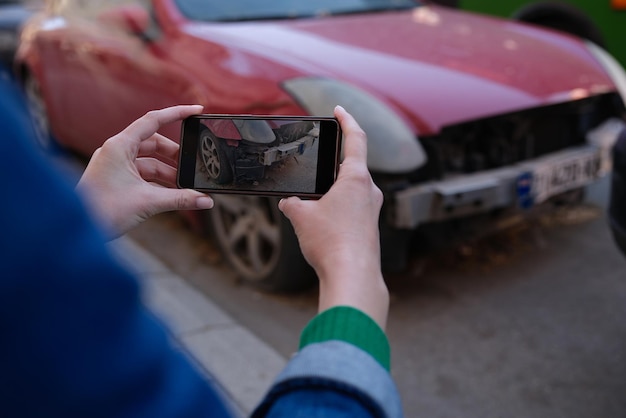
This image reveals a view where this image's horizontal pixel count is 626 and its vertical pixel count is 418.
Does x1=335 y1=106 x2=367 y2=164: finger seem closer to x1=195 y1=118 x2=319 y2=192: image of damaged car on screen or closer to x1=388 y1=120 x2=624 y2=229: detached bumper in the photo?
x1=195 y1=118 x2=319 y2=192: image of damaged car on screen

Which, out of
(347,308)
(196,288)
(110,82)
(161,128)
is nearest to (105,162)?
(161,128)

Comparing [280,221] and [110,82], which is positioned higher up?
[110,82]

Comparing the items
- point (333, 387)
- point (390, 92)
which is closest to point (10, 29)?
point (390, 92)

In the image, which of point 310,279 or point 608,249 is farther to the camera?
point 608,249

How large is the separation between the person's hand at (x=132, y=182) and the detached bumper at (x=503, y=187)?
1.80 meters

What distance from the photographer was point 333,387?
693 millimetres

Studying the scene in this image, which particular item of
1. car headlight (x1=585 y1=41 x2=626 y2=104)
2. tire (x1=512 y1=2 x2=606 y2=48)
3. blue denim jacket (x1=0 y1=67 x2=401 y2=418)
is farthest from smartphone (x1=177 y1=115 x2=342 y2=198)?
tire (x1=512 y1=2 x2=606 y2=48)

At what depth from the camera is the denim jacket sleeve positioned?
0.68 m

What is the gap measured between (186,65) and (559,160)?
1746 mm

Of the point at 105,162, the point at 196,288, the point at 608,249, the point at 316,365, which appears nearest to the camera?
the point at 316,365

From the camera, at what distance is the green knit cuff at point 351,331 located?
0.74 metres

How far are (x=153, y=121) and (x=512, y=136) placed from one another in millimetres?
2565

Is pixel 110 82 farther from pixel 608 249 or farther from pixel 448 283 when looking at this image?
pixel 608 249

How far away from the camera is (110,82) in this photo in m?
3.62
